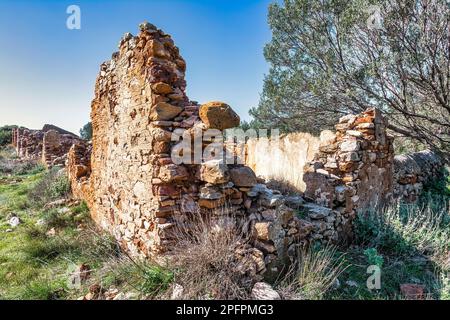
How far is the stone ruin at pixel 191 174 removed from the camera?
3.02 meters

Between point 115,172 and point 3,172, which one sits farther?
point 3,172

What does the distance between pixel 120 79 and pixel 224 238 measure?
2.86 metres

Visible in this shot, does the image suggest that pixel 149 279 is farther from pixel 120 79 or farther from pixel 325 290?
pixel 120 79

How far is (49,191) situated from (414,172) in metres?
9.16

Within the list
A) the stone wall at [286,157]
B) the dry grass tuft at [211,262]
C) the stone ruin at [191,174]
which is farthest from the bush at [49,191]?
the dry grass tuft at [211,262]

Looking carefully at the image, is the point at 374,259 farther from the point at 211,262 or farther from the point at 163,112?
the point at 163,112

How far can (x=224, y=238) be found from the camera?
273cm

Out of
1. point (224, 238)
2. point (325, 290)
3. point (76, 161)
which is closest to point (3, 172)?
point (76, 161)

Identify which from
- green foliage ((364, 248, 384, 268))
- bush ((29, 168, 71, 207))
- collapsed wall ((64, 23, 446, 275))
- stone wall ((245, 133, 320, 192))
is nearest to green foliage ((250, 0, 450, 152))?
stone wall ((245, 133, 320, 192))

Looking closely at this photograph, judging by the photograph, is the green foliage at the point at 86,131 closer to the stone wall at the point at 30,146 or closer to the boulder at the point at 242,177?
the stone wall at the point at 30,146

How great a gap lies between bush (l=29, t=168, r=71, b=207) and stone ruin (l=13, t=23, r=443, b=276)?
2.88 m

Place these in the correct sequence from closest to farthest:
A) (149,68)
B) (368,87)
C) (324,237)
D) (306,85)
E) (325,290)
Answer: (325,290) → (149,68) → (324,237) → (368,87) → (306,85)

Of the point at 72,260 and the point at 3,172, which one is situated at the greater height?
the point at 3,172

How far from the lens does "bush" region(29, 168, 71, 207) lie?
7137 mm
